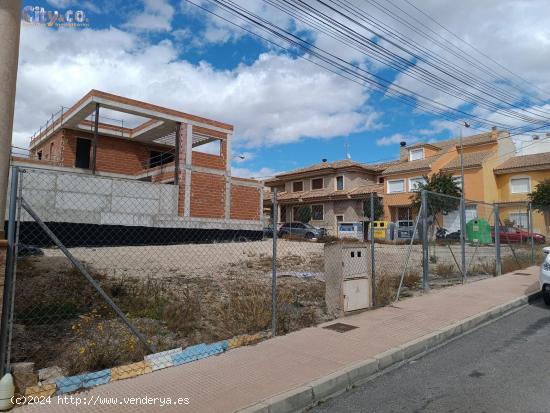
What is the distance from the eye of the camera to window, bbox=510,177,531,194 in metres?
36.5

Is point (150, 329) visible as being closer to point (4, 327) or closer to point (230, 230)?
point (4, 327)

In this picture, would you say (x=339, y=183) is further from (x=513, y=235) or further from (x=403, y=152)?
(x=513, y=235)

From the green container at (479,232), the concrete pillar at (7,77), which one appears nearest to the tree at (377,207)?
the green container at (479,232)

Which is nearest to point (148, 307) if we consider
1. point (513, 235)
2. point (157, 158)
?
Answer: point (513, 235)

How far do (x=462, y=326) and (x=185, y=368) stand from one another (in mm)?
4521

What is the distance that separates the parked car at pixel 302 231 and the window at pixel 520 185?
18.3 meters

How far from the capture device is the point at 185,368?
4840 mm

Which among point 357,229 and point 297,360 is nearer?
point 297,360

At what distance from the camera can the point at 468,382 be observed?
4.62 m

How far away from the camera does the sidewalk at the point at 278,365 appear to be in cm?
398

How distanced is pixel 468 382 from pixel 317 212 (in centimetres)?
3937

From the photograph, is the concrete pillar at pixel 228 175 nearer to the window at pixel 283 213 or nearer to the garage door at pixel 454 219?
the garage door at pixel 454 219

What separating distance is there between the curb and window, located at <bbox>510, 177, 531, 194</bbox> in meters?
34.4

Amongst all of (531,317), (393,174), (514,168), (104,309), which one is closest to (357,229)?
(393,174)
